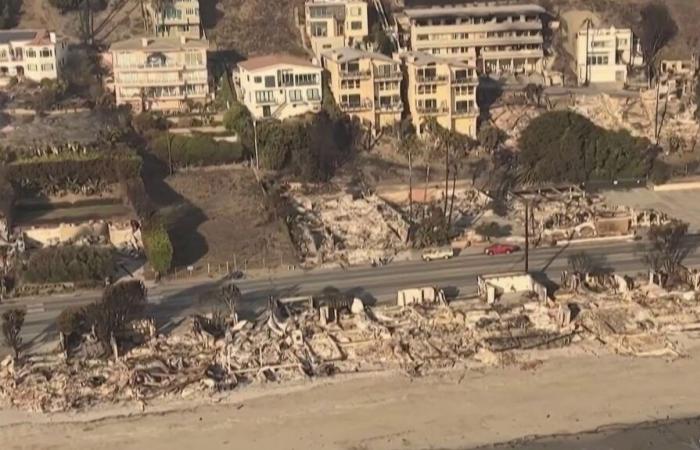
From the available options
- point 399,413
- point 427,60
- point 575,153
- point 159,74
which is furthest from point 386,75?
point 399,413

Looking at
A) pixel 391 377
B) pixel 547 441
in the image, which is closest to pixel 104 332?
pixel 391 377

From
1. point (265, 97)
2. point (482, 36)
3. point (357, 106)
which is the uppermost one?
point (482, 36)

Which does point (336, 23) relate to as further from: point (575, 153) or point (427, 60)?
point (575, 153)

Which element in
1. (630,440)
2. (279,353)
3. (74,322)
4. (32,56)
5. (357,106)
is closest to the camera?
(630,440)

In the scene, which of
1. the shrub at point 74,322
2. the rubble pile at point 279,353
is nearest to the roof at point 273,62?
the rubble pile at point 279,353

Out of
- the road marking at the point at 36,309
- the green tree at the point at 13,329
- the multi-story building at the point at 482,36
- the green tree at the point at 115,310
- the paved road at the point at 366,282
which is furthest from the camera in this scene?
the multi-story building at the point at 482,36

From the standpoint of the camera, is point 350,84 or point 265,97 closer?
point 265,97

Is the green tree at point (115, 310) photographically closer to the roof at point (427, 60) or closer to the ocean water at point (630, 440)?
the ocean water at point (630, 440)
